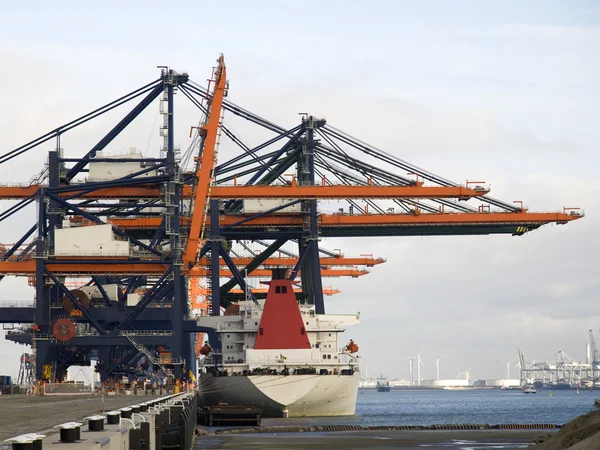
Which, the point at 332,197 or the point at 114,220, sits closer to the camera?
the point at 332,197

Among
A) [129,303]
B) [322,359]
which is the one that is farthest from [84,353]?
[322,359]

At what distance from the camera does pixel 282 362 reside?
66.0 m

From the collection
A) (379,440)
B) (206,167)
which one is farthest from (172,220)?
(379,440)

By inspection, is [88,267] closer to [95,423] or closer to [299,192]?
[299,192]

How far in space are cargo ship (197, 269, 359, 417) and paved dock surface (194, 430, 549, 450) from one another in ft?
54.6

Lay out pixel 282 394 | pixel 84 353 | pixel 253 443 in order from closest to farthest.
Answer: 1. pixel 253 443
2. pixel 282 394
3. pixel 84 353

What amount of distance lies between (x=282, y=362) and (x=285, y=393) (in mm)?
3381

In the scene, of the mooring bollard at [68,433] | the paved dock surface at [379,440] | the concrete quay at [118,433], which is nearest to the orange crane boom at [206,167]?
the paved dock surface at [379,440]

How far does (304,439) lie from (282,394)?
21.8 meters

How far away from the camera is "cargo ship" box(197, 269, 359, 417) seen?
63.5 metres

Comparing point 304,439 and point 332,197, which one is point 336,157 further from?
point 304,439

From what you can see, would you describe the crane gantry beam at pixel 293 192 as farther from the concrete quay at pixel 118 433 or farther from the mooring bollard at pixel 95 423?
the mooring bollard at pixel 95 423

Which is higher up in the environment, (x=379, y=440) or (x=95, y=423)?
(x=95, y=423)

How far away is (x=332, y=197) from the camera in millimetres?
79375
